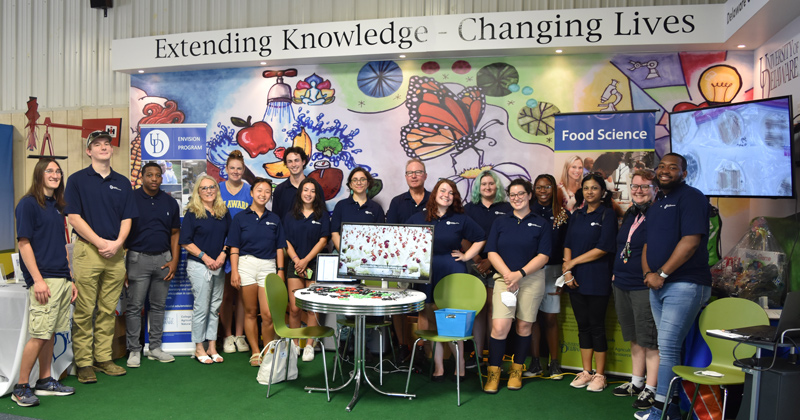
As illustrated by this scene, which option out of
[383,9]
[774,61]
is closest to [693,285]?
[774,61]

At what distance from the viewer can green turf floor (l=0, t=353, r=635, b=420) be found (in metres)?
4.19

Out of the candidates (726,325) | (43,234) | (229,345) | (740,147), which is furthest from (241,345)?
(740,147)

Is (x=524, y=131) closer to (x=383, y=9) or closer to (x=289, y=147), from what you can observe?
(x=383, y=9)

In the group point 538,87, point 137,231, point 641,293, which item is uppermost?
point 538,87

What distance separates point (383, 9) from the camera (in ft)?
21.3

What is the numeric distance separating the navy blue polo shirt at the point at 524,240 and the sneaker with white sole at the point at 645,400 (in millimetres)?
1188

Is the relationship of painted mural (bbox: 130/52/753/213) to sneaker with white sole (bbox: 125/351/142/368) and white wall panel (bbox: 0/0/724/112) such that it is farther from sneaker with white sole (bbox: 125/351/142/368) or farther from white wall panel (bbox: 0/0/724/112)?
sneaker with white sole (bbox: 125/351/142/368)

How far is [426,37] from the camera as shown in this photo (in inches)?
242

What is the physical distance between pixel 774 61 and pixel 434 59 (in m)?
3.10

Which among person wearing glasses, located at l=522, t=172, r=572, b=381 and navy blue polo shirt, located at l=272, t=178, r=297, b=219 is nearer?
person wearing glasses, located at l=522, t=172, r=572, b=381

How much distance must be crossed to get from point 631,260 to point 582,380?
1.12 m

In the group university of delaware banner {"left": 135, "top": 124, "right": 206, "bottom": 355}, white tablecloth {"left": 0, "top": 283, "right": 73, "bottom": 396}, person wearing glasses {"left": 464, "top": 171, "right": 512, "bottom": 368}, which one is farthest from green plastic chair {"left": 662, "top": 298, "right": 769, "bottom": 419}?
university of delaware banner {"left": 135, "top": 124, "right": 206, "bottom": 355}

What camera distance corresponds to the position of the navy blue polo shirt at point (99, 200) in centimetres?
474

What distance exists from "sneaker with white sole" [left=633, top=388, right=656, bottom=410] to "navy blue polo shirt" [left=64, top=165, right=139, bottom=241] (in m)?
4.10
